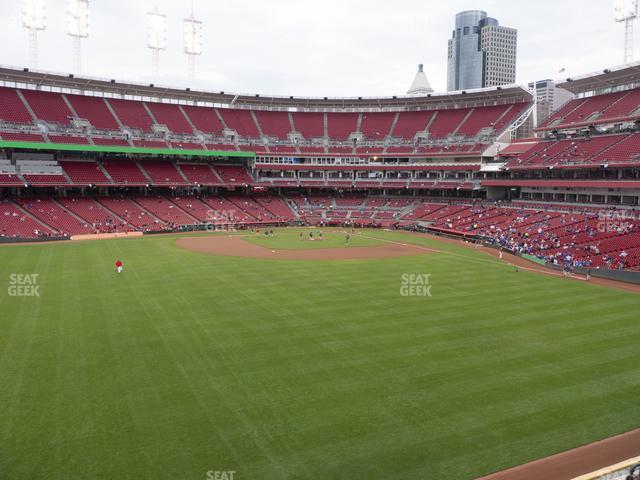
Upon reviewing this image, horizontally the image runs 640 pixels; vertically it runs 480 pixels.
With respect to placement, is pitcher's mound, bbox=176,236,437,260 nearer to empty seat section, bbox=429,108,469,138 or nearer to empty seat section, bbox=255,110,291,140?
empty seat section, bbox=429,108,469,138

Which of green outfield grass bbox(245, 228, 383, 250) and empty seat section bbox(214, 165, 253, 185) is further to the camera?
empty seat section bbox(214, 165, 253, 185)

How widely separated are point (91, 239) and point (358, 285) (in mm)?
40960

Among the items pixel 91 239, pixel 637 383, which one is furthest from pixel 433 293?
pixel 91 239

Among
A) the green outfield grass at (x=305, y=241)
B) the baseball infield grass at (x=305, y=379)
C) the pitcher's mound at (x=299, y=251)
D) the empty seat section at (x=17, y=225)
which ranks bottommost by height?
the baseball infield grass at (x=305, y=379)

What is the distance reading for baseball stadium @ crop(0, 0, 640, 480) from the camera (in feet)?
41.3

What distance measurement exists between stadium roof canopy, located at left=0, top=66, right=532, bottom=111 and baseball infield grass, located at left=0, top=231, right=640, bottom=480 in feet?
178

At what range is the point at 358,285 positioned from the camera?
31141 millimetres

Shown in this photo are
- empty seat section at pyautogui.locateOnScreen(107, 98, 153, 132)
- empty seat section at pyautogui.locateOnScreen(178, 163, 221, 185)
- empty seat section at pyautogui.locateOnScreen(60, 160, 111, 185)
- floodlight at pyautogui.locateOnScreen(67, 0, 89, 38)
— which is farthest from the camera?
empty seat section at pyautogui.locateOnScreen(178, 163, 221, 185)
